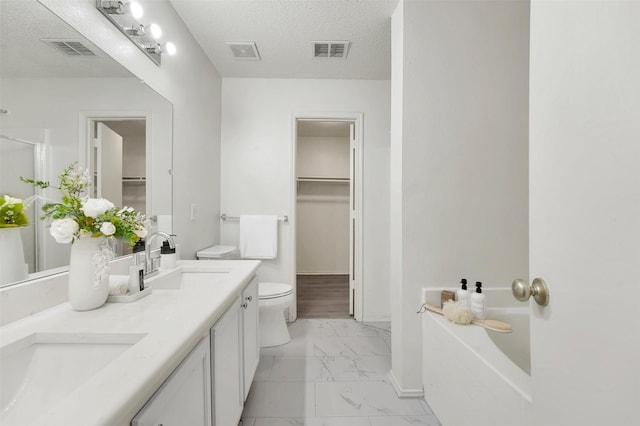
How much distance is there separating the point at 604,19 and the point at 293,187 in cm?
235

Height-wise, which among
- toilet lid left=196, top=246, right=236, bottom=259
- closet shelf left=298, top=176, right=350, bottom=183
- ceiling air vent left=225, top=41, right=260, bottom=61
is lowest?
toilet lid left=196, top=246, right=236, bottom=259

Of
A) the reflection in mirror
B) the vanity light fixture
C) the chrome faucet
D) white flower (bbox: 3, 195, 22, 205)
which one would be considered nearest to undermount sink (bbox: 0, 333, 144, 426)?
white flower (bbox: 3, 195, 22, 205)

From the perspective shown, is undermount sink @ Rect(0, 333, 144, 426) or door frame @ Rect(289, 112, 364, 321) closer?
undermount sink @ Rect(0, 333, 144, 426)

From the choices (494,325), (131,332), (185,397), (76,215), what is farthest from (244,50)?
(494,325)

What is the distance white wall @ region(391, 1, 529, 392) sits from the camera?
163 cm

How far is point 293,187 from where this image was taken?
272cm

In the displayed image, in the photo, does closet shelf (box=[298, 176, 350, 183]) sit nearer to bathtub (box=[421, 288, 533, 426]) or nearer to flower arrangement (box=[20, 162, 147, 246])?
bathtub (box=[421, 288, 533, 426])

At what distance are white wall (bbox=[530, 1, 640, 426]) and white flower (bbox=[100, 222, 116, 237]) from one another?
4.18 ft

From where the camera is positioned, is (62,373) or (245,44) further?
(245,44)

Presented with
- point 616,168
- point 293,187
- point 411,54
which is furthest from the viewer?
point 293,187

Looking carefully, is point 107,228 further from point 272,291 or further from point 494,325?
point 494,325

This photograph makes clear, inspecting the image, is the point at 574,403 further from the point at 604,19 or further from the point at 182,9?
the point at 182,9

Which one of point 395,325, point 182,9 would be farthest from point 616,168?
point 182,9

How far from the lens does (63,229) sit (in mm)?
847
